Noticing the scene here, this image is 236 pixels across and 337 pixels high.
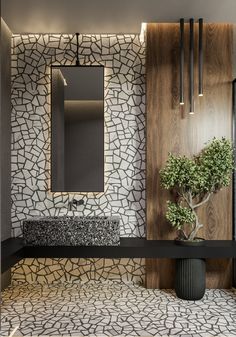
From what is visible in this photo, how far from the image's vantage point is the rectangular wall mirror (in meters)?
4.40

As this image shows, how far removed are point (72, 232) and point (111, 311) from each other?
2.97ft

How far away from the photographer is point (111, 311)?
11.2ft

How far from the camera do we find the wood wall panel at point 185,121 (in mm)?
4172

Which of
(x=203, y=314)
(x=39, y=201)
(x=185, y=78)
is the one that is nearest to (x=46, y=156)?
(x=39, y=201)

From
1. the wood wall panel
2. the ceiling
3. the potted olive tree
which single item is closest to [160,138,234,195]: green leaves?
the potted olive tree

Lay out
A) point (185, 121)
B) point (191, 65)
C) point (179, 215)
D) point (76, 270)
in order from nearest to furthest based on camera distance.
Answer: point (179, 215)
point (191, 65)
point (185, 121)
point (76, 270)

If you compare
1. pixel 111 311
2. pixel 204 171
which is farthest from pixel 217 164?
pixel 111 311

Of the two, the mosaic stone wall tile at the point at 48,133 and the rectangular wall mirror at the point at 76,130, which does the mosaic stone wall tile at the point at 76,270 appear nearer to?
the mosaic stone wall tile at the point at 48,133

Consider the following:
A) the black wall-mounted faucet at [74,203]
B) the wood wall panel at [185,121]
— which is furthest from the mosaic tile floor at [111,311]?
the black wall-mounted faucet at [74,203]

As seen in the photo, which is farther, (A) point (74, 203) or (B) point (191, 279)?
(A) point (74, 203)

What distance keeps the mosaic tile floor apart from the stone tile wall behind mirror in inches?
25.4

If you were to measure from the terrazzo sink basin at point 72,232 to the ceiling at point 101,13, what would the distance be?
221cm

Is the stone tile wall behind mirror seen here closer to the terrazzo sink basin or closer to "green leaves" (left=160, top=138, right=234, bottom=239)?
the terrazzo sink basin

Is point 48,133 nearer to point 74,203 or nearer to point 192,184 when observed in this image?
point 74,203
